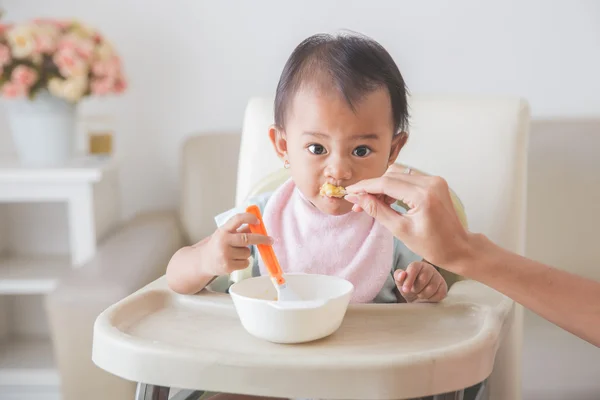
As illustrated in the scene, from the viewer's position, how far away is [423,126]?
1.67 metres

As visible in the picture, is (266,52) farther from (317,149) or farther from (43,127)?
(317,149)

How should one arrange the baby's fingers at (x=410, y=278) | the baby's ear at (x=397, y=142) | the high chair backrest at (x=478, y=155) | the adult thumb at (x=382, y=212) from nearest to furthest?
the adult thumb at (x=382, y=212) < the baby's fingers at (x=410, y=278) < the baby's ear at (x=397, y=142) < the high chair backrest at (x=478, y=155)

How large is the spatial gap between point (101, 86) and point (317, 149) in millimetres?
1186

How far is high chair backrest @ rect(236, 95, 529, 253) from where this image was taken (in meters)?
1.58

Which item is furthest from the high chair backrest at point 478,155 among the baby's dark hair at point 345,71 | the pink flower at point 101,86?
the pink flower at point 101,86

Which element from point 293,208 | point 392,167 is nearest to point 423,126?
point 392,167

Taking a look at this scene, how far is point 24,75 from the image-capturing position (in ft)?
6.84

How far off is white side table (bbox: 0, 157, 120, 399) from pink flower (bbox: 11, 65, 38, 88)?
252 mm

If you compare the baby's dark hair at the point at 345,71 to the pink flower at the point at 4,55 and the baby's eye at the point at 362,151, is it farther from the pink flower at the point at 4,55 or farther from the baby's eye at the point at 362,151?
the pink flower at the point at 4,55

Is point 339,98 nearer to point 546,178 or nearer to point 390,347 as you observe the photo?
point 390,347

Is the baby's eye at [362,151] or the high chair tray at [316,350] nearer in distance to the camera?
the high chair tray at [316,350]

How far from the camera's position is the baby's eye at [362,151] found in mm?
1202

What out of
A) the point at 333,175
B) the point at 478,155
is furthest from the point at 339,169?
the point at 478,155

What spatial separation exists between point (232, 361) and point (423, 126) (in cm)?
91
